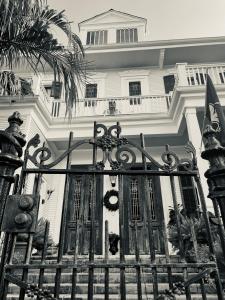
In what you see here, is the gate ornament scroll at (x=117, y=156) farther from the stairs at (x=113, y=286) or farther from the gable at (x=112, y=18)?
the gable at (x=112, y=18)

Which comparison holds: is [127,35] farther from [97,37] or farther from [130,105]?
[130,105]

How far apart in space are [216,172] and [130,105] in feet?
27.6

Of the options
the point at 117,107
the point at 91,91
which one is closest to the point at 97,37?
the point at 91,91

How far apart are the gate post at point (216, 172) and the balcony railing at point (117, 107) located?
765 centimetres

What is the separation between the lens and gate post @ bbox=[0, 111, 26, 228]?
1771 millimetres

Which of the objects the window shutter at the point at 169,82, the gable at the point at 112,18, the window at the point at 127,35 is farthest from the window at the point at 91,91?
the gable at the point at 112,18

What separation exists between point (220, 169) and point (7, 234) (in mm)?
1531

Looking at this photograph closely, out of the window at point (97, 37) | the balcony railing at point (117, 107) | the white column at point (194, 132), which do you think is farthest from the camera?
the window at point (97, 37)

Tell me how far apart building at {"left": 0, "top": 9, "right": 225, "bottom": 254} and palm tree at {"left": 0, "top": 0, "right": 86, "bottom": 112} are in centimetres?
276

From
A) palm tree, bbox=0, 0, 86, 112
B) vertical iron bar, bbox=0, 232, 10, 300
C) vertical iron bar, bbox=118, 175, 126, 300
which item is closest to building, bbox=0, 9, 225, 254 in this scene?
palm tree, bbox=0, 0, 86, 112

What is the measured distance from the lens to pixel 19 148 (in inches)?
75.4

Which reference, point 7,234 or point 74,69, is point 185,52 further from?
point 7,234

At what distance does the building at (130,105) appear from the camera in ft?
26.5

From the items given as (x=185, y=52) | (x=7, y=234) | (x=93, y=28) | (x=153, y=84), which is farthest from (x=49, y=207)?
(x=93, y=28)
